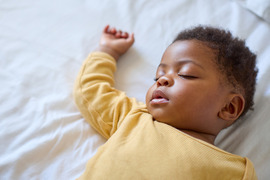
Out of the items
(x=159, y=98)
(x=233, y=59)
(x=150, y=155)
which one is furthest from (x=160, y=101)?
(x=233, y=59)

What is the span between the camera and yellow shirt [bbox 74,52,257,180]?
78cm

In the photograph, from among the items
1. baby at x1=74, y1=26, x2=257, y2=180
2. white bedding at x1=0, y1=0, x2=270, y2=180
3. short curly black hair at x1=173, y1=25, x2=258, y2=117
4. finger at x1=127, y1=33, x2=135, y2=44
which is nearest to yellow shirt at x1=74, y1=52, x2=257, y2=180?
baby at x1=74, y1=26, x2=257, y2=180

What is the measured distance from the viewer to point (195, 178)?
771mm

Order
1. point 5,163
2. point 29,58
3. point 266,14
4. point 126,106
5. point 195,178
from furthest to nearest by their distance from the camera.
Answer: point 266,14
point 29,58
point 126,106
point 5,163
point 195,178

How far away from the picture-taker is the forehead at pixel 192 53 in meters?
0.88

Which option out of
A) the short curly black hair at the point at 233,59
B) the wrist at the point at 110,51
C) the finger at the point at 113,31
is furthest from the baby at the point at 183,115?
the finger at the point at 113,31

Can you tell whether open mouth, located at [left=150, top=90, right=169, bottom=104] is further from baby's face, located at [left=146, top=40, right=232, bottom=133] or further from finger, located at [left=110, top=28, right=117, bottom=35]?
finger, located at [left=110, top=28, right=117, bottom=35]

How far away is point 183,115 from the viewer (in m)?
0.86

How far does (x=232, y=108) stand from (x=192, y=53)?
24 cm

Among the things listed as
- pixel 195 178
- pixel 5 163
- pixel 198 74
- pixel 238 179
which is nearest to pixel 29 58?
pixel 5 163

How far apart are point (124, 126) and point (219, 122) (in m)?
0.33

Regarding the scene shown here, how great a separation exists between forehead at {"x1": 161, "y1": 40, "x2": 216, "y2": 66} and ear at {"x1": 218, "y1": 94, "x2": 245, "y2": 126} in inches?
5.7

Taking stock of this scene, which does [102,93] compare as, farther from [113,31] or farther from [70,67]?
[113,31]

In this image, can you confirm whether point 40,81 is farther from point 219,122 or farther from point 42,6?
point 219,122
